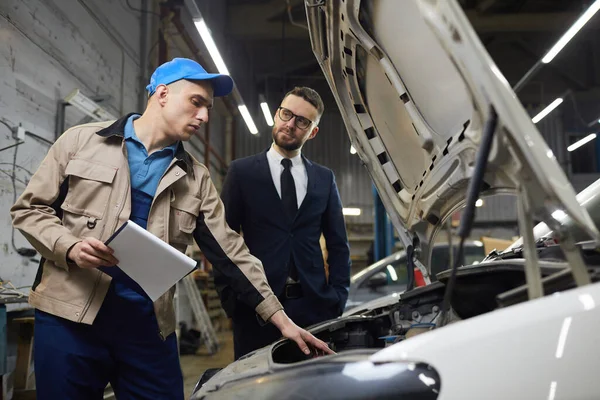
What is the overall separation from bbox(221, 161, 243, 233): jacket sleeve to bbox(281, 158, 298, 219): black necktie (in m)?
0.23

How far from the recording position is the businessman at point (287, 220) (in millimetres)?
2248

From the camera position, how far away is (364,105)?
2.23 metres

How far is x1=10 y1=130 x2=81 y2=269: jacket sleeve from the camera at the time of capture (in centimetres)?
149

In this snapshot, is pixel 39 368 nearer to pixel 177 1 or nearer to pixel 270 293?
pixel 270 293

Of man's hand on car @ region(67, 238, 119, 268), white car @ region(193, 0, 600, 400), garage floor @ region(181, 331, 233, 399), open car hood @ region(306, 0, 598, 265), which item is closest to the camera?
white car @ region(193, 0, 600, 400)

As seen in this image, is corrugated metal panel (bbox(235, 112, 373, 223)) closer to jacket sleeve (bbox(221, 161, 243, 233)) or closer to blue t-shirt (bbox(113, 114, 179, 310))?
jacket sleeve (bbox(221, 161, 243, 233))

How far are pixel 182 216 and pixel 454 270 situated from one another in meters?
1.06

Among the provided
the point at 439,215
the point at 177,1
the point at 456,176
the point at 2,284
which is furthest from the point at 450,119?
the point at 177,1

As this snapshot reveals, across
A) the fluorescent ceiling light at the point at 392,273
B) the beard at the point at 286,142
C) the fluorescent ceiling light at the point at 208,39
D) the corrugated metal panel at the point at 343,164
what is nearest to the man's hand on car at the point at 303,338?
the beard at the point at 286,142

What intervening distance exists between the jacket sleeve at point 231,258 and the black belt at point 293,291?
1.32ft

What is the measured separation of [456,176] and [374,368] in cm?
76

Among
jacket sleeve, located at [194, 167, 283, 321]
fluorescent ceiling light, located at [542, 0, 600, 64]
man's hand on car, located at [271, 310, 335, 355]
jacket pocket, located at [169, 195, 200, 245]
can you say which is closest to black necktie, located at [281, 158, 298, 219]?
jacket sleeve, located at [194, 167, 283, 321]

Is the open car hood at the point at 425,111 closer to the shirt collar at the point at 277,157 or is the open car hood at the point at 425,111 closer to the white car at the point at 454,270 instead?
the white car at the point at 454,270

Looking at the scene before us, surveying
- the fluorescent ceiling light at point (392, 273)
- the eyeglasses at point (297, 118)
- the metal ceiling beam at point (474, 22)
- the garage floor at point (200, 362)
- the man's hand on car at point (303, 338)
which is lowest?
the garage floor at point (200, 362)
